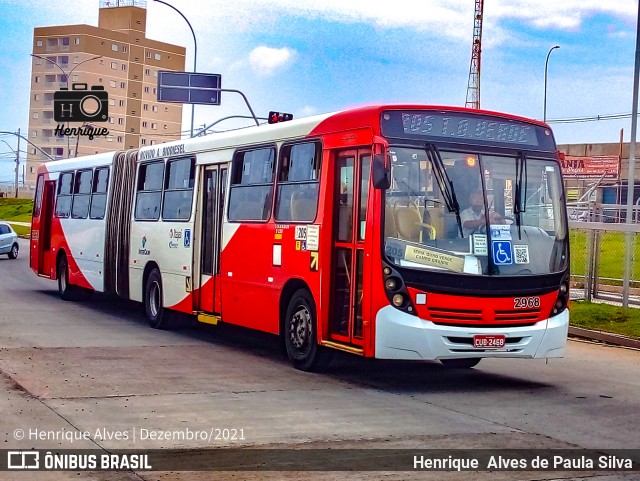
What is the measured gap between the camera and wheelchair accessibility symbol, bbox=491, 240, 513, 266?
38.6ft

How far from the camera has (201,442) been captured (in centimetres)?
838

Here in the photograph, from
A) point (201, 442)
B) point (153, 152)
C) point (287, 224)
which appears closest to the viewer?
point (201, 442)

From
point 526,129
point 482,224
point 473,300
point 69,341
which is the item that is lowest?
point 69,341

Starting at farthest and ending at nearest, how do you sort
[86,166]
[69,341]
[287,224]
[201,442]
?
[86,166]
[69,341]
[287,224]
[201,442]

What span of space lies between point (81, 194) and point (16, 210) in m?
72.9

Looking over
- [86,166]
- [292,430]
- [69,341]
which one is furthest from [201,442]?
[86,166]

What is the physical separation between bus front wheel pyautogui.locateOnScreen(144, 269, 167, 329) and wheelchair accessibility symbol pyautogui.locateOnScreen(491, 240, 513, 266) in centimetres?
762

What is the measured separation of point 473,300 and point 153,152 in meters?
9.04

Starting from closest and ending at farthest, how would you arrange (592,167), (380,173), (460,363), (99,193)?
(380,173) < (460,363) < (99,193) < (592,167)

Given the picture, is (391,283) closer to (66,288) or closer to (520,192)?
(520,192)

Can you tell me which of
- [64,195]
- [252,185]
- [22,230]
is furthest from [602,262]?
[22,230]

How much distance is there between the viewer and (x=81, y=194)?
74.9 feet

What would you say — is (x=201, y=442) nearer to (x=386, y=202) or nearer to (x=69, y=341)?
(x=386, y=202)

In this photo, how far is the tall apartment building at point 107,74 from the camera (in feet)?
468
